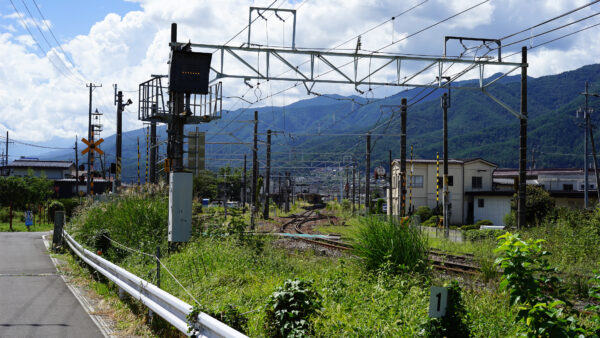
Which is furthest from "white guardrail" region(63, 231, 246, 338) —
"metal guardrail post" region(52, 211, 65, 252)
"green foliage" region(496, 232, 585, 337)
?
"metal guardrail post" region(52, 211, 65, 252)

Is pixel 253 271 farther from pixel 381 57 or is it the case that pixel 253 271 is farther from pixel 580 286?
pixel 381 57

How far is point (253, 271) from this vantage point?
10641mm

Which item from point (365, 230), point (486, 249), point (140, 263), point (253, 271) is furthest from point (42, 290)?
point (486, 249)

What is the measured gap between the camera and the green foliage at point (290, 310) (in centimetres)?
633

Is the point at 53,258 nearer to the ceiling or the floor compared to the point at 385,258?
nearer to the floor

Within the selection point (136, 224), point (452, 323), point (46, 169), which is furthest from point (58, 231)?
point (46, 169)

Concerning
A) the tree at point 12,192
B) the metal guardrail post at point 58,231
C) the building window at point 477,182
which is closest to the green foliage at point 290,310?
the metal guardrail post at point 58,231

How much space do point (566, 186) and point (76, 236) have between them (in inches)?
2900

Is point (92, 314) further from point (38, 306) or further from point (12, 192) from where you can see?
point (12, 192)

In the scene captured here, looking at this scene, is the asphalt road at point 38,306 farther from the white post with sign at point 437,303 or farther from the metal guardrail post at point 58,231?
the white post with sign at point 437,303

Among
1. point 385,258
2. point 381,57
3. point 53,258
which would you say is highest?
point 381,57

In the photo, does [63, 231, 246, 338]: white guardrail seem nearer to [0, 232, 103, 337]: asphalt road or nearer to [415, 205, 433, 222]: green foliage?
[0, 232, 103, 337]: asphalt road

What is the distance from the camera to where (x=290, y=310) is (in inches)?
258

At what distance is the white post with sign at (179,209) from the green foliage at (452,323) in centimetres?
787
